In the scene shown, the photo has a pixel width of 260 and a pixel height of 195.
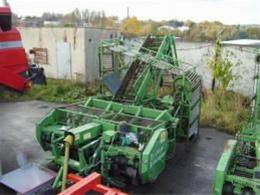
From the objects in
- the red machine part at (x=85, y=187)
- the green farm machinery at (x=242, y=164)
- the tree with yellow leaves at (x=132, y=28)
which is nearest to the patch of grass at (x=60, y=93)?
the tree with yellow leaves at (x=132, y=28)

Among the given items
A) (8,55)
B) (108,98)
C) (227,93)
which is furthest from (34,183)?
(227,93)

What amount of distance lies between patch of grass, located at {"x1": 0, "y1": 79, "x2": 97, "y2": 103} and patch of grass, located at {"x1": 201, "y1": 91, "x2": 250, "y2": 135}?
395 cm

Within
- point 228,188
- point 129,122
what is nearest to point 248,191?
point 228,188

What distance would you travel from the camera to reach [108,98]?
713 centimetres

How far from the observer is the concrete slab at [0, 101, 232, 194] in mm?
5348

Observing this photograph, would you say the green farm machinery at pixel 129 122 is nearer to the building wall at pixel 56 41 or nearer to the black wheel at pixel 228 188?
the black wheel at pixel 228 188

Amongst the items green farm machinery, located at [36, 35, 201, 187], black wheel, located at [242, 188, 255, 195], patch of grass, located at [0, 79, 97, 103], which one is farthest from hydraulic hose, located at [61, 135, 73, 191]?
patch of grass, located at [0, 79, 97, 103]

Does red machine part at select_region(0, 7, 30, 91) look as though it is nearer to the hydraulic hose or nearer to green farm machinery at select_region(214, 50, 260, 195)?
the hydraulic hose

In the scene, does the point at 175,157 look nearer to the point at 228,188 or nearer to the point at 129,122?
the point at 129,122

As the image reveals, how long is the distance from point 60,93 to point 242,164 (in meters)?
7.88

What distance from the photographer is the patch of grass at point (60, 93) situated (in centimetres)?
1082

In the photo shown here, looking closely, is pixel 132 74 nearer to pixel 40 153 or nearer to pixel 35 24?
pixel 40 153

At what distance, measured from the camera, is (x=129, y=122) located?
5719 millimetres

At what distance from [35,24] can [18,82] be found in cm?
1156
